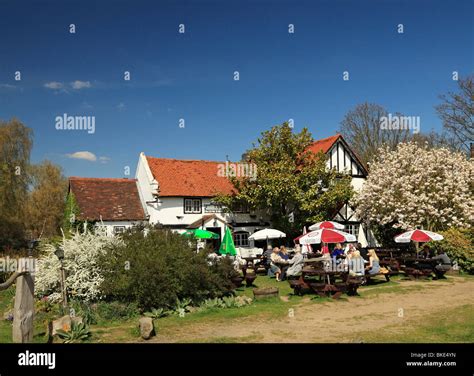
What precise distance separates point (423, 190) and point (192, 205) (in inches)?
606

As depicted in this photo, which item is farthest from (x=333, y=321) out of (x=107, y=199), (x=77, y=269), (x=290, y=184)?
(x=107, y=199)

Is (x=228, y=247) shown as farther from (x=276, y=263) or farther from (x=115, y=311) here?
(x=115, y=311)

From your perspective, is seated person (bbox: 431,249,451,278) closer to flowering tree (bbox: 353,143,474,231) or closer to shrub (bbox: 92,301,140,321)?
flowering tree (bbox: 353,143,474,231)

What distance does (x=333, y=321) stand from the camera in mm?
10617

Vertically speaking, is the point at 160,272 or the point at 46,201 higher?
the point at 46,201

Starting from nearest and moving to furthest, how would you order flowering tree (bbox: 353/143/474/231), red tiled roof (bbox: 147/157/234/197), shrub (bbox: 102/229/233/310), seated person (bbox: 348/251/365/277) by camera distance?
shrub (bbox: 102/229/233/310) → seated person (bbox: 348/251/365/277) → flowering tree (bbox: 353/143/474/231) → red tiled roof (bbox: 147/157/234/197)

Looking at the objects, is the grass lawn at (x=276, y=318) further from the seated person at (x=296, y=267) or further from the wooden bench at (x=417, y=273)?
the wooden bench at (x=417, y=273)

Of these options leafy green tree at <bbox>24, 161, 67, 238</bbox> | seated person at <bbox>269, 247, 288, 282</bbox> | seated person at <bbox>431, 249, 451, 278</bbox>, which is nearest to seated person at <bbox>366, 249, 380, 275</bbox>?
seated person at <bbox>431, 249, 451, 278</bbox>

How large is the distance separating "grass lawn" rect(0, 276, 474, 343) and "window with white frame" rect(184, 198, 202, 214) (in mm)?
16023

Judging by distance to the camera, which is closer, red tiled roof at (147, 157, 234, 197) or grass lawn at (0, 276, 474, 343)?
grass lawn at (0, 276, 474, 343)

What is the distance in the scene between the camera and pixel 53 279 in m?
12.9

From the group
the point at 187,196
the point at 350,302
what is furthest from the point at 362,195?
the point at 350,302

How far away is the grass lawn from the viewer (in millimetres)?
9059
